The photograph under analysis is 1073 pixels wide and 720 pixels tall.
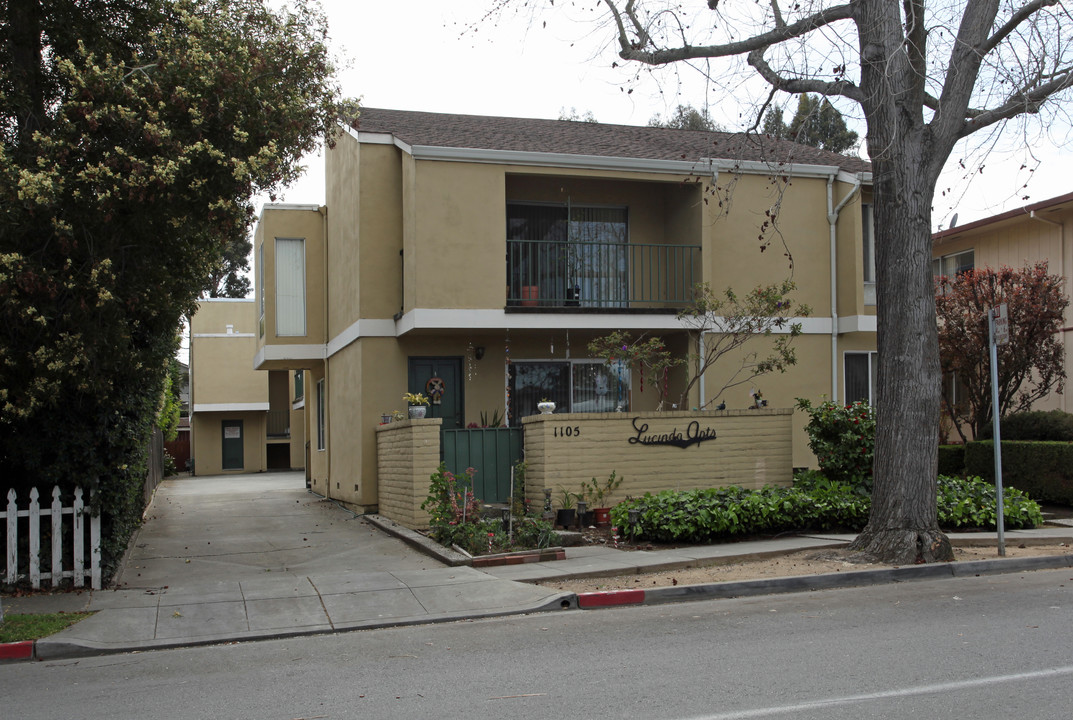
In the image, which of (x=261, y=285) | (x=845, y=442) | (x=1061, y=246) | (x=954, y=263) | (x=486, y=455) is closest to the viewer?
(x=845, y=442)

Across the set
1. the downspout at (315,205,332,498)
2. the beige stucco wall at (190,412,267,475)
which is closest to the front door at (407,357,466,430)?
the downspout at (315,205,332,498)

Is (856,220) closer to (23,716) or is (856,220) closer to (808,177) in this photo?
(808,177)

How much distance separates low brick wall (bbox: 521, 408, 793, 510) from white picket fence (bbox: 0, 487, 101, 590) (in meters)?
5.96

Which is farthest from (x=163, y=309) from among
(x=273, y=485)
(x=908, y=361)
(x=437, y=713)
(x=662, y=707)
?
(x=273, y=485)

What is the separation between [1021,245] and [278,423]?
1153 inches

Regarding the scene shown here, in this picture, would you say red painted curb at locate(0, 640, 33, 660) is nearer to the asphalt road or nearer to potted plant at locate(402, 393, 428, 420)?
the asphalt road

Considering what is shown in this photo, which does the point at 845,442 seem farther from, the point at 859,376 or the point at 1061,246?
the point at 1061,246

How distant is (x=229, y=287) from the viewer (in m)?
55.1

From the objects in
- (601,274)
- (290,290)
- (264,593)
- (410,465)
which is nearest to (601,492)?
(410,465)

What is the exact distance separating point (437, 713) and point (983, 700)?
3.22 meters

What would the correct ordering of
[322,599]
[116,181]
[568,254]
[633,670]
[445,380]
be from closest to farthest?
1. [633,670]
2. [116,181]
3. [322,599]
4. [445,380]
5. [568,254]

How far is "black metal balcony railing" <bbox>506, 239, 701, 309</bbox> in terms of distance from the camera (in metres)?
→ 16.4

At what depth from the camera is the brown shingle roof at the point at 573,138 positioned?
1609 centimetres

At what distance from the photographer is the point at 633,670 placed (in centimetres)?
634
